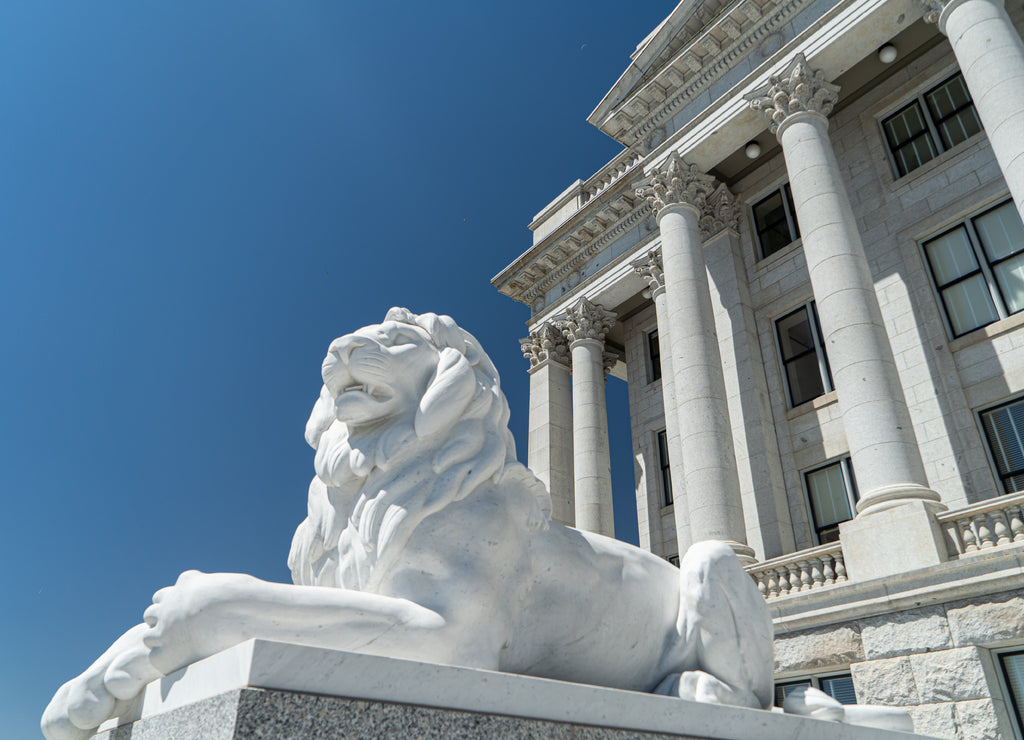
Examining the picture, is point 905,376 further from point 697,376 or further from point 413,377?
point 413,377

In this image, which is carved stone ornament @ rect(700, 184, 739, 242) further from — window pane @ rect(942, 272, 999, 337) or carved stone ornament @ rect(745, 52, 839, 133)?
window pane @ rect(942, 272, 999, 337)

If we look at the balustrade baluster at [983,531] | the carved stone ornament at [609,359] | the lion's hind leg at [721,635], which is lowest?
the lion's hind leg at [721,635]

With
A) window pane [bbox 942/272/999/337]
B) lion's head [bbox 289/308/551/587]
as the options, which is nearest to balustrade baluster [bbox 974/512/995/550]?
window pane [bbox 942/272/999/337]

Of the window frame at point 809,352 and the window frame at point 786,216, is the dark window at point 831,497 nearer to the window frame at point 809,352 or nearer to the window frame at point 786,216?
the window frame at point 809,352

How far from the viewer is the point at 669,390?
19078 millimetres

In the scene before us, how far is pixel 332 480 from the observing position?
3436 mm

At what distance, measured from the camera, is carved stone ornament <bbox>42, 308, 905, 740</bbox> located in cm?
267

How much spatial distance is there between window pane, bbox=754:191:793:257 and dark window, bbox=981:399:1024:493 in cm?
725

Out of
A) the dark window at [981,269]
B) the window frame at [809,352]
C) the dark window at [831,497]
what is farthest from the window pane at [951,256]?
the dark window at [831,497]

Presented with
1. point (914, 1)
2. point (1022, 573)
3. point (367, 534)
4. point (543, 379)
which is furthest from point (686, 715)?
point (543, 379)

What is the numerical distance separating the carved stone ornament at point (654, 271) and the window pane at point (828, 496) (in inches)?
263

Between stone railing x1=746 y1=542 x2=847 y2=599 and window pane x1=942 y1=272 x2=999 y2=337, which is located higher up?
window pane x1=942 y1=272 x2=999 y2=337

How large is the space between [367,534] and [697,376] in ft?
43.4

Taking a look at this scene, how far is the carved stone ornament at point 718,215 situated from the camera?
19.4 meters
